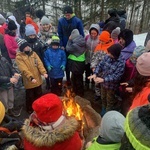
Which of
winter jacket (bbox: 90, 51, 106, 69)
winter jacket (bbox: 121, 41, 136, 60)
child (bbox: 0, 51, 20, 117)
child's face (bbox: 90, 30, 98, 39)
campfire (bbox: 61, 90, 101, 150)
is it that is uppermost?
child's face (bbox: 90, 30, 98, 39)

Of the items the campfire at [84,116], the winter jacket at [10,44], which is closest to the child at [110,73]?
the campfire at [84,116]

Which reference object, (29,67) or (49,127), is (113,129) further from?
(29,67)

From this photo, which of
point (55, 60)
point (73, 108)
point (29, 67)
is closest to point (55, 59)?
point (55, 60)

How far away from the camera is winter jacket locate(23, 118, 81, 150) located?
8.32 ft

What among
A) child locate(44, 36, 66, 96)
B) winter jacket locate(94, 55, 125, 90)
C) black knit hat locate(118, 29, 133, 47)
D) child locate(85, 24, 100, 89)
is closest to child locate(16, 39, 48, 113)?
child locate(44, 36, 66, 96)

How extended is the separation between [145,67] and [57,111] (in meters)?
1.50

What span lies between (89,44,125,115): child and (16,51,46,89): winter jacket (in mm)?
1497

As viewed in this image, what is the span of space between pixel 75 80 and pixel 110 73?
1.85m

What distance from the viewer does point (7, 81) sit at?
185 inches

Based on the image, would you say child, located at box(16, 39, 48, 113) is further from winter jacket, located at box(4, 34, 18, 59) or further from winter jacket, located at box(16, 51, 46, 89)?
winter jacket, located at box(4, 34, 18, 59)

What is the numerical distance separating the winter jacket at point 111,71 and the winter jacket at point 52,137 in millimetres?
2230

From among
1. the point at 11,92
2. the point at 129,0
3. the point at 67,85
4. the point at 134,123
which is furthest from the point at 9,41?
the point at 129,0

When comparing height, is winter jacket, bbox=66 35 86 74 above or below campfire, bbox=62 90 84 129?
above

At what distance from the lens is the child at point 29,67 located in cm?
514
